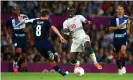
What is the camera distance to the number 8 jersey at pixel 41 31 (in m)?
21.2

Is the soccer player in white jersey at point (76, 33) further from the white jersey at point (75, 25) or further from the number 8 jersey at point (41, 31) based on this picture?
the number 8 jersey at point (41, 31)

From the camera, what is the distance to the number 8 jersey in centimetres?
2117

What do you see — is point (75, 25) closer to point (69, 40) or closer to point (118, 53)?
point (118, 53)

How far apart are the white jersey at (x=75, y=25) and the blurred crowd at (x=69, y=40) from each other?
6.09 meters

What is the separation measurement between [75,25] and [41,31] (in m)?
1.78

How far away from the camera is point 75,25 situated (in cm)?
2255

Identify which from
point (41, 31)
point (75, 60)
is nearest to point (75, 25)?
point (75, 60)

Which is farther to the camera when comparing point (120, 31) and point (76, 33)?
point (120, 31)

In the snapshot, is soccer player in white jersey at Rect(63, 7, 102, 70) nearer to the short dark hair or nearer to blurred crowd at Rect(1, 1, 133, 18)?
the short dark hair

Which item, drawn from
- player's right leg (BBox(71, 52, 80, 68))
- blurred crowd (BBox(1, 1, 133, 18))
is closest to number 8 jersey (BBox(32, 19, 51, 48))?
player's right leg (BBox(71, 52, 80, 68))

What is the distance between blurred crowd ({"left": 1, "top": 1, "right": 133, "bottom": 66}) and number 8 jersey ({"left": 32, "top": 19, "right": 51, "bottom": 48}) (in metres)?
7.04

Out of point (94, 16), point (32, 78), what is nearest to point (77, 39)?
point (32, 78)

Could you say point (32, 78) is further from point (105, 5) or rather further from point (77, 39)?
point (105, 5)

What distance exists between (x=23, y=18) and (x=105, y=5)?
811 centimetres
